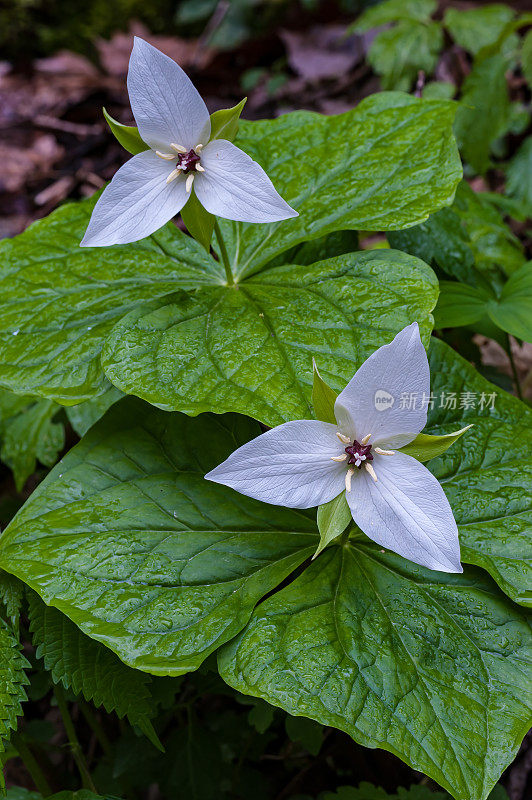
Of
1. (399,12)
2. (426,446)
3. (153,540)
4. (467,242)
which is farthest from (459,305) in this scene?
(399,12)

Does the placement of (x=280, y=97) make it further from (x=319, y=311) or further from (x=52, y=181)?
(x=319, y=311)

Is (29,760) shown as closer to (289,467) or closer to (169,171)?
(289,467)

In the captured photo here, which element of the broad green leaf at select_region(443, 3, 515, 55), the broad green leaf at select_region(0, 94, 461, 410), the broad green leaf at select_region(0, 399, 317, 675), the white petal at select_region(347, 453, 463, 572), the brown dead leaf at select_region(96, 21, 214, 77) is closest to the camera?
the white petal at select_region(347, 453, 463, 572)

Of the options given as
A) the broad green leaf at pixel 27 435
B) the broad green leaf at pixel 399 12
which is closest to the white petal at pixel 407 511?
the broad green leaf at pixel 27 435

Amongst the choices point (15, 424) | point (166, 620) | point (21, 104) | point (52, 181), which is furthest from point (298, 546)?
point (21, 104)

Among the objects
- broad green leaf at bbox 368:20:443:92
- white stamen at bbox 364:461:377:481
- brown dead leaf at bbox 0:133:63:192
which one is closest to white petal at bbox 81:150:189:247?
white stamen at bbox 364:461:377:481

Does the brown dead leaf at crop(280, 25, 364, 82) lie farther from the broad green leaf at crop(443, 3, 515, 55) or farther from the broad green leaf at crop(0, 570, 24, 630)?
the broad green leaf at crop(0, 570, 24, 630)

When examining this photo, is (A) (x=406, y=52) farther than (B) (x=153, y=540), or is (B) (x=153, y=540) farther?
(A) (x=406, y=52)
